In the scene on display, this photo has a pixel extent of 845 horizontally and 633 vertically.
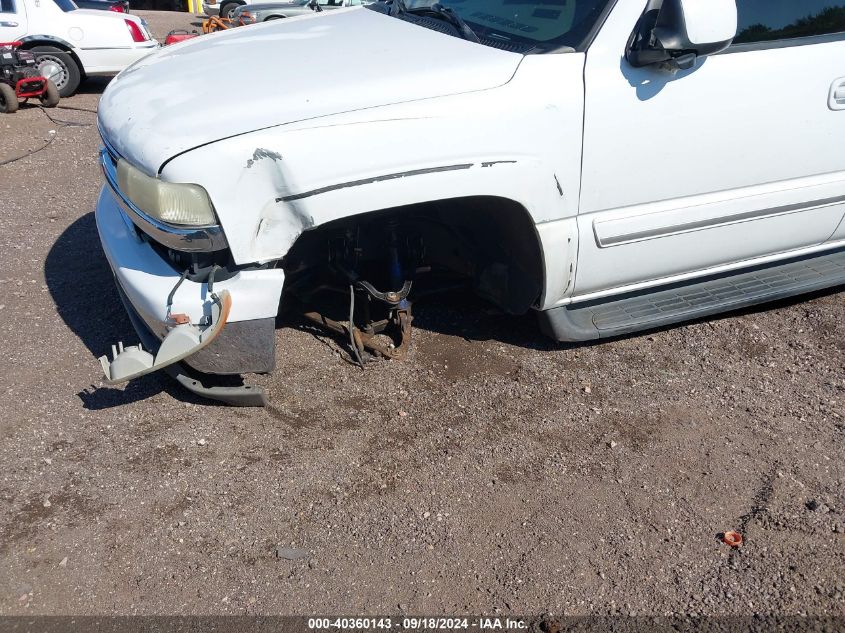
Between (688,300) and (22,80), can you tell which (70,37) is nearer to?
(22,80)

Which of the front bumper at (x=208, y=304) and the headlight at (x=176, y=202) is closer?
the headlight at (x=176, y=202)

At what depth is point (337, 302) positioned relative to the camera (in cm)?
402

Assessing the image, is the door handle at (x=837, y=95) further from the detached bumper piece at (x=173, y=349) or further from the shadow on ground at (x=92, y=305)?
the shadow on ground at (x=92, y=305)

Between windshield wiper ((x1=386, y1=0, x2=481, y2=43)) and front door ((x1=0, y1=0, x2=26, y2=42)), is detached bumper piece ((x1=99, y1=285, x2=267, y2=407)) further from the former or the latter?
front door ((x1=0, y1=0, x2=26, y2=42))

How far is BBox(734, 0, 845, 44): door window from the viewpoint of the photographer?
3217 millimetres

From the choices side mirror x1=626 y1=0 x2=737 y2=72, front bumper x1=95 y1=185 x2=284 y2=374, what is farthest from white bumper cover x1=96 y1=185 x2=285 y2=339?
side mirror x1=626 y1=0 x2=737 y2=72

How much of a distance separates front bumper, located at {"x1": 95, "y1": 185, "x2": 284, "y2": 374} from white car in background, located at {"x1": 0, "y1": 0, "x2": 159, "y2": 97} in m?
7.65

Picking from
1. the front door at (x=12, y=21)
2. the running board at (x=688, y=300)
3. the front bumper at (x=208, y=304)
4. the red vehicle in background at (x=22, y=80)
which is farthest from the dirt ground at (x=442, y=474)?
the front door at (x=12, y=21)

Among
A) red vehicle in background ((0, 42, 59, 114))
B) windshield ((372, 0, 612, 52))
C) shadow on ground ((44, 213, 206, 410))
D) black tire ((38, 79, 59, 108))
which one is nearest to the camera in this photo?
windshield ((372, 0, 612, 52))

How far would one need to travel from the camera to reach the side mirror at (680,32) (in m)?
2.85

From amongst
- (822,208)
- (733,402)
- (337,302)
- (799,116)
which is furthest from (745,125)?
(337,302)

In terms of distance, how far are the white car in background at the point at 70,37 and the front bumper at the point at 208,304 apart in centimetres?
765

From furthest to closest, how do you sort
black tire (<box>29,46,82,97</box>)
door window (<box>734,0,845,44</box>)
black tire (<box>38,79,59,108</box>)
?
black tire (<box>29,46,82,97</box>)
black tire (<box>38,79,59,108</box>)
door window (<box>734,0,845,44</box>)

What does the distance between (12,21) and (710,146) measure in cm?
907
